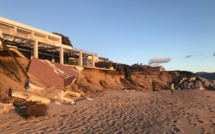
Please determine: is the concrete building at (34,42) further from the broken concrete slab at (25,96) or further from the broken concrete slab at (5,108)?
the broken concrete slab at (5,108)

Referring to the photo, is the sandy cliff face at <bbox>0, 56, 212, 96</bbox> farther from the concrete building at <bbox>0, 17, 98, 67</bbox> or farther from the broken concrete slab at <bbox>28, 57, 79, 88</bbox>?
the concrete building at <bbox>0, 17, 98, 67</bbox>

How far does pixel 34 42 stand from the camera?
27.2m

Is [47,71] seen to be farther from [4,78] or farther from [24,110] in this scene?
[24,110]

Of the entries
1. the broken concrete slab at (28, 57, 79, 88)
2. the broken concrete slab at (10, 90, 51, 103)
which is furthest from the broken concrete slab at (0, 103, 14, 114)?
the broken concrete slab at (28, 57, 79, 88)

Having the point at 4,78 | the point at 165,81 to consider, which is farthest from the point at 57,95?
the point at 165,81

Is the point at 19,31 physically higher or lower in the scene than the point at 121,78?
higher

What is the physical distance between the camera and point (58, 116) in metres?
9.88

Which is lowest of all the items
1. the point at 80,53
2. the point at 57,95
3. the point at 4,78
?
the point at 57,95

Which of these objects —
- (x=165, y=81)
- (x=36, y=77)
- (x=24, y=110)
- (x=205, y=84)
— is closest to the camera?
(x=24, y=110)

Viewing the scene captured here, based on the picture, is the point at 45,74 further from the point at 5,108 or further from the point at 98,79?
the point at 98,79

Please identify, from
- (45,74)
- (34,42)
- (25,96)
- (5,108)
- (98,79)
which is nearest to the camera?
(5,108)

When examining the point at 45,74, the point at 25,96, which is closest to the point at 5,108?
the point at 25,96

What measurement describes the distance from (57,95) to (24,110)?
13.7ft

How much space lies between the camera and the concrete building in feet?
88.2
